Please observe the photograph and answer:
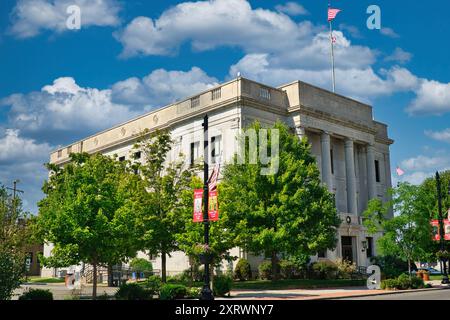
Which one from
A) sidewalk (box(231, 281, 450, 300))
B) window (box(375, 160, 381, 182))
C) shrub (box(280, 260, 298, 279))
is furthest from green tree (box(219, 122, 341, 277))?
window (box(375, 160, 381, 182))

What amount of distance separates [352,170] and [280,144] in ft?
54.4

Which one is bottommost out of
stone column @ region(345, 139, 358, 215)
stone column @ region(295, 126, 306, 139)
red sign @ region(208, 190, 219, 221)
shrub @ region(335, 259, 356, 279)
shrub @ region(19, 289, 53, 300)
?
shrub @ region(335, 259, 356, 279)

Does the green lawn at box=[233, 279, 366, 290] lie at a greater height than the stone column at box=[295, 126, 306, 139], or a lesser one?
lesser

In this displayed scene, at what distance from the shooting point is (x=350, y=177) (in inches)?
2015

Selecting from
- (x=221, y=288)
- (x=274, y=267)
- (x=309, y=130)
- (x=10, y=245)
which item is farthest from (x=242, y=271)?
(x=10, y=245)

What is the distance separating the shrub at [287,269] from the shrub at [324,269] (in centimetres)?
164

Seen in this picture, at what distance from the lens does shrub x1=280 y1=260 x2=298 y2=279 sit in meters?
39.8

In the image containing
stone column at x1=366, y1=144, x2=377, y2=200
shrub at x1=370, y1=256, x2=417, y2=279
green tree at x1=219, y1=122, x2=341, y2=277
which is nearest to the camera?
green tree at x1=219, y1=122, x2=341, y2=277

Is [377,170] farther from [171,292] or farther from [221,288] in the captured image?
[171,292]

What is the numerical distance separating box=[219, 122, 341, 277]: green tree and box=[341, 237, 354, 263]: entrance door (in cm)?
1227

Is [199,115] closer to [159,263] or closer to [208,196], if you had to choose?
[159,263]

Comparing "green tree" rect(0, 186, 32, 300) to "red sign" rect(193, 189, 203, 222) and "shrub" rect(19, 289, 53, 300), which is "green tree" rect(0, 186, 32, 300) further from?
"red sign" rect(193, 189, 203, 222)
